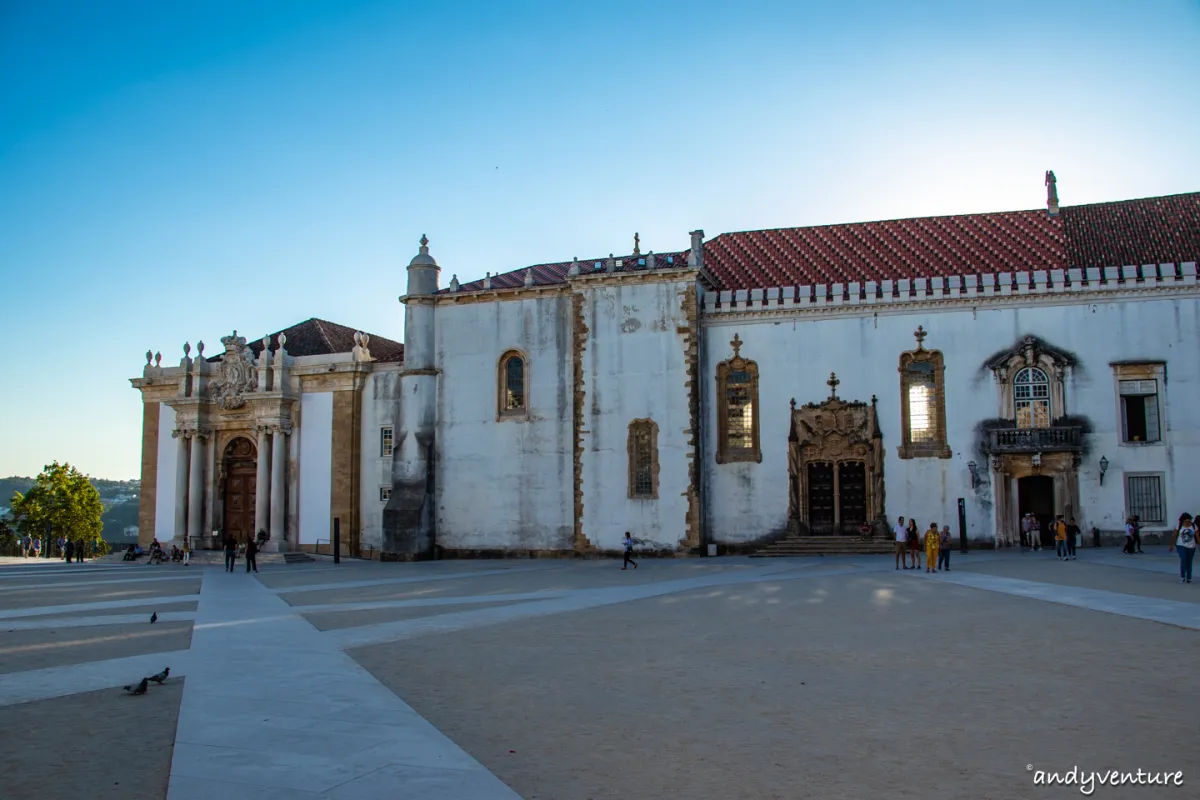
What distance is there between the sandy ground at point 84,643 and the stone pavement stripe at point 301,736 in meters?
0.94

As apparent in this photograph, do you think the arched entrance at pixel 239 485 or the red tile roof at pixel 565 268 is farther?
the arched entrance at pixel 239 485

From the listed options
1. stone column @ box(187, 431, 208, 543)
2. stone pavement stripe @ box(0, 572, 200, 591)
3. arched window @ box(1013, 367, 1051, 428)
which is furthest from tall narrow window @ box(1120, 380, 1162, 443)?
stone column @ box(187, 431, 208, 543)

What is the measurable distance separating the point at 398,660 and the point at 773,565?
16609 millimetres

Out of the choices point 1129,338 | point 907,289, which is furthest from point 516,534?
point 1129,338

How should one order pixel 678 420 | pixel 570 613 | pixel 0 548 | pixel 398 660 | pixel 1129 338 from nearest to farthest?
pixel 398 660, pixel 570 613, pixel 1129 338, pixel 678 420, pixel 0 548

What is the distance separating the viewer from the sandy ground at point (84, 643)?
1109 cm

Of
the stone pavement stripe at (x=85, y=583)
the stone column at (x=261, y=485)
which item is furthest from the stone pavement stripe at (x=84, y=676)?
the stone column at (x=261, y=485)

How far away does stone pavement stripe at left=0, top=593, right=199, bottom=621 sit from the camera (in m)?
16.4

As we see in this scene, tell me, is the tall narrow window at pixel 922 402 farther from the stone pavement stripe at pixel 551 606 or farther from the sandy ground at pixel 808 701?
the sandy ground at pixel 808 701

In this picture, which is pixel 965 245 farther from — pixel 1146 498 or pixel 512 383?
pixel 512 383

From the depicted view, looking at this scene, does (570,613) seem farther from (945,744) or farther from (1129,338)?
(1129,338)

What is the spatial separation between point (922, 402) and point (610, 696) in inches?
935

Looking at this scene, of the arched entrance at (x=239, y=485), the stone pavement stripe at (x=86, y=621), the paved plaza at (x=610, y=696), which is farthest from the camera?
the arched entrance at (x=239, y=485)

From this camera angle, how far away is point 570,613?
15305mm
